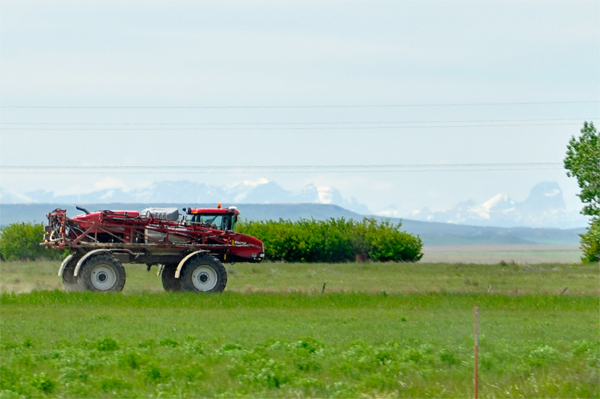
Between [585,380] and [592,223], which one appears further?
[592,223]

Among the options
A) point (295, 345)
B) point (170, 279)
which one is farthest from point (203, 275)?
point (295, 345)

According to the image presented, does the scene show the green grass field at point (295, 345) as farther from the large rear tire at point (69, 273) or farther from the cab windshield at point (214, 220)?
the cab windshield at point (214, 220)

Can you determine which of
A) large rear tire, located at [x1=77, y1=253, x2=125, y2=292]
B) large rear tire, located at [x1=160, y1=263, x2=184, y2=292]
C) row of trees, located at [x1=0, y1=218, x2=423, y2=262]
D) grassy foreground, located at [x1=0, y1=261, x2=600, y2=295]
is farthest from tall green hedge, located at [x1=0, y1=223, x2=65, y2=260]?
large rear tire, located at [x1=77, y1=253, x2=125, y2=292]

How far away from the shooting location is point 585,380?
14.5 metres

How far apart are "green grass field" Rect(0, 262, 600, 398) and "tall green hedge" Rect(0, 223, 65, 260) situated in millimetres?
47057

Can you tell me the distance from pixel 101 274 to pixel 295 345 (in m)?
14.6

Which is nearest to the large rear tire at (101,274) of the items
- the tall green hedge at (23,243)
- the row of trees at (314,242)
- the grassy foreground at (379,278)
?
the grassy foreground at (379,278)

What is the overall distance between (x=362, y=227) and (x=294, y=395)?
A: 63.6 metres

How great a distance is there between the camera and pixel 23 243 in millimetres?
75625

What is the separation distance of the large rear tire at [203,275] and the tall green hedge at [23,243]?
46.5 m

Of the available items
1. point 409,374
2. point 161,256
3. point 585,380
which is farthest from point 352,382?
point 161,256

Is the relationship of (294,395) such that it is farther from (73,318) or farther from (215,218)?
(215,218)

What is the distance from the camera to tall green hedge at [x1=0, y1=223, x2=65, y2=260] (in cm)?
7488

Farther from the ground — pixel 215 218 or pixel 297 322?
pixel 215 218
